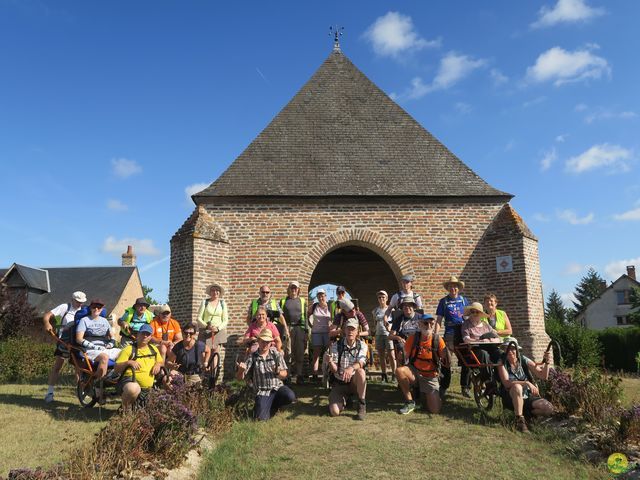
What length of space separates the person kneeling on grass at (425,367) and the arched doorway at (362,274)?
365 inches

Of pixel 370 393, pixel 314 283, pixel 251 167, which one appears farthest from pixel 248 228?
pixel 314 283

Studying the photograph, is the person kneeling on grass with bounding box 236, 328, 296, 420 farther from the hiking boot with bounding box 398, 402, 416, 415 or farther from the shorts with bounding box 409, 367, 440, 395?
the shorts with bounding box 409, 367, 440, 395

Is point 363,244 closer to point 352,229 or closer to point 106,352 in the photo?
point 352,229

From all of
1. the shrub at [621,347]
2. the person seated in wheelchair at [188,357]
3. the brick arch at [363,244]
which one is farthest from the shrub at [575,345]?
the person seated in wheelchair at [188,357]

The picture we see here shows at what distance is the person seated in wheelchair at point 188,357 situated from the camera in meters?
7.14

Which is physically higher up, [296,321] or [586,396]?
[296,321]

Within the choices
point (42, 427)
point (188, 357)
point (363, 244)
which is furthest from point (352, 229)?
point (42, 427)

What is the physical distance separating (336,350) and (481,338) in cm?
201

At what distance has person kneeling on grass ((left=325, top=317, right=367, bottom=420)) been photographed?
22.0 feet

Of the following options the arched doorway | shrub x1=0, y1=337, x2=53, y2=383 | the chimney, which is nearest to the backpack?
shrub x1=0, y1=337, x2=53, y2=383

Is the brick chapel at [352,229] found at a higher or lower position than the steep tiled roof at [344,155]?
lower

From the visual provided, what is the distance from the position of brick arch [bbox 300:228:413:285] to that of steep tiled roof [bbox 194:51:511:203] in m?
0.87

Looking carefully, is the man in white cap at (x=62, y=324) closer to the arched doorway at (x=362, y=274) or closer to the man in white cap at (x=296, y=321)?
the man in white cap at (x=296, y=321)

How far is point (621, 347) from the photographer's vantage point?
1753 cm
